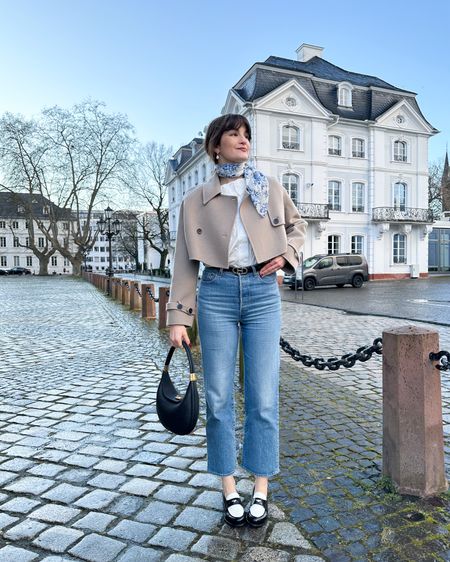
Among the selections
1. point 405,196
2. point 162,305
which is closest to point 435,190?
point 405,196

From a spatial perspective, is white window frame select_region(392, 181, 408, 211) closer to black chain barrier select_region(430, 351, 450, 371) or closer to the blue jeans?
black chain barrier select_region(430, 351, 450, 371)

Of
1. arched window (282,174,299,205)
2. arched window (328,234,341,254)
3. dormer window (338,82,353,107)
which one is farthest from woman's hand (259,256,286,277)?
dormer window (338,82,353,107)

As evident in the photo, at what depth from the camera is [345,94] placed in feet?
106

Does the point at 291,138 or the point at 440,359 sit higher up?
the point at 291,138

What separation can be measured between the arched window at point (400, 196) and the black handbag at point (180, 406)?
33841 mm

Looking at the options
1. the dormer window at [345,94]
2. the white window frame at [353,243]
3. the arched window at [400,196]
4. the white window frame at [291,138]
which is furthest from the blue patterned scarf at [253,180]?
the arched window at [400,196]

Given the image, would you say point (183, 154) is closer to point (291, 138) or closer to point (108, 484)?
point (291, 138)

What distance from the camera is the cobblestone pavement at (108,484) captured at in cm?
217

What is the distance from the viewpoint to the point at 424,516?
7.72ft

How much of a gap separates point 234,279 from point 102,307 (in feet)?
43.8

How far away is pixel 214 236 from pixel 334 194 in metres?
31.1

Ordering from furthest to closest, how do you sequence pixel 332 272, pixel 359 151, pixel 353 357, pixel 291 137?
pixel 359 151
pixel 291 137
pixel 332 272
pixel 353 357

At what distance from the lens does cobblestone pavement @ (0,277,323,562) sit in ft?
7.13

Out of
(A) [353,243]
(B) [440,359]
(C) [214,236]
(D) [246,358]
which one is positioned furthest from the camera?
(A) [353,243]
